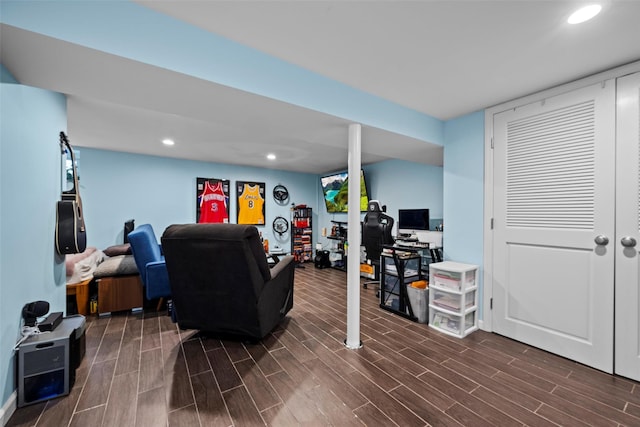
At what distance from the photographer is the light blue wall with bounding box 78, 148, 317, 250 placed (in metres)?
4.38

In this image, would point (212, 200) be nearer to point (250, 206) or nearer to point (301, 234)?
point (250, 206)

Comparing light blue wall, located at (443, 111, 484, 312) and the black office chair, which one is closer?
light blue wall, located at (443, 111, 484, 312)

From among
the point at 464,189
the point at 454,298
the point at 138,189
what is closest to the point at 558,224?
the point at 464,189

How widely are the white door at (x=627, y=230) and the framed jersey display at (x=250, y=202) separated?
18.5 feet

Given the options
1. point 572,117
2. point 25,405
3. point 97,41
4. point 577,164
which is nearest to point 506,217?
point 577,164

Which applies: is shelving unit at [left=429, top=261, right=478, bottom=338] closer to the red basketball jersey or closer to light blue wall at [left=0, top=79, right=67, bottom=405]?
light blue wall at [left=0, top=79, right=67, bottom=405]

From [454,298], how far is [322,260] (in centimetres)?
351

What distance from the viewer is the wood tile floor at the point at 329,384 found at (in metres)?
1.54

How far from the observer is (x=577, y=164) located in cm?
216

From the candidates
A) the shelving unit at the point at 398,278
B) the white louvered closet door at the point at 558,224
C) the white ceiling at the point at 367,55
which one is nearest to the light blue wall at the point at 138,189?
the white ceiling at the point at 367,55

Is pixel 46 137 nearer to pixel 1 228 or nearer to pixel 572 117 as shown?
pixel 1 228

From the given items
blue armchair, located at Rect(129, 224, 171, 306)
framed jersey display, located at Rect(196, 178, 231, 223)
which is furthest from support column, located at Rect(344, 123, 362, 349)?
framed jersey display, located at Rect(196, 178, 231, 223)

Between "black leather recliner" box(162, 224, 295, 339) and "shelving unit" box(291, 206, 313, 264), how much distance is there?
397 cm

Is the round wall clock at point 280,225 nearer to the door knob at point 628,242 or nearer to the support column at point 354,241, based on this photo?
the support column at point 354,241
